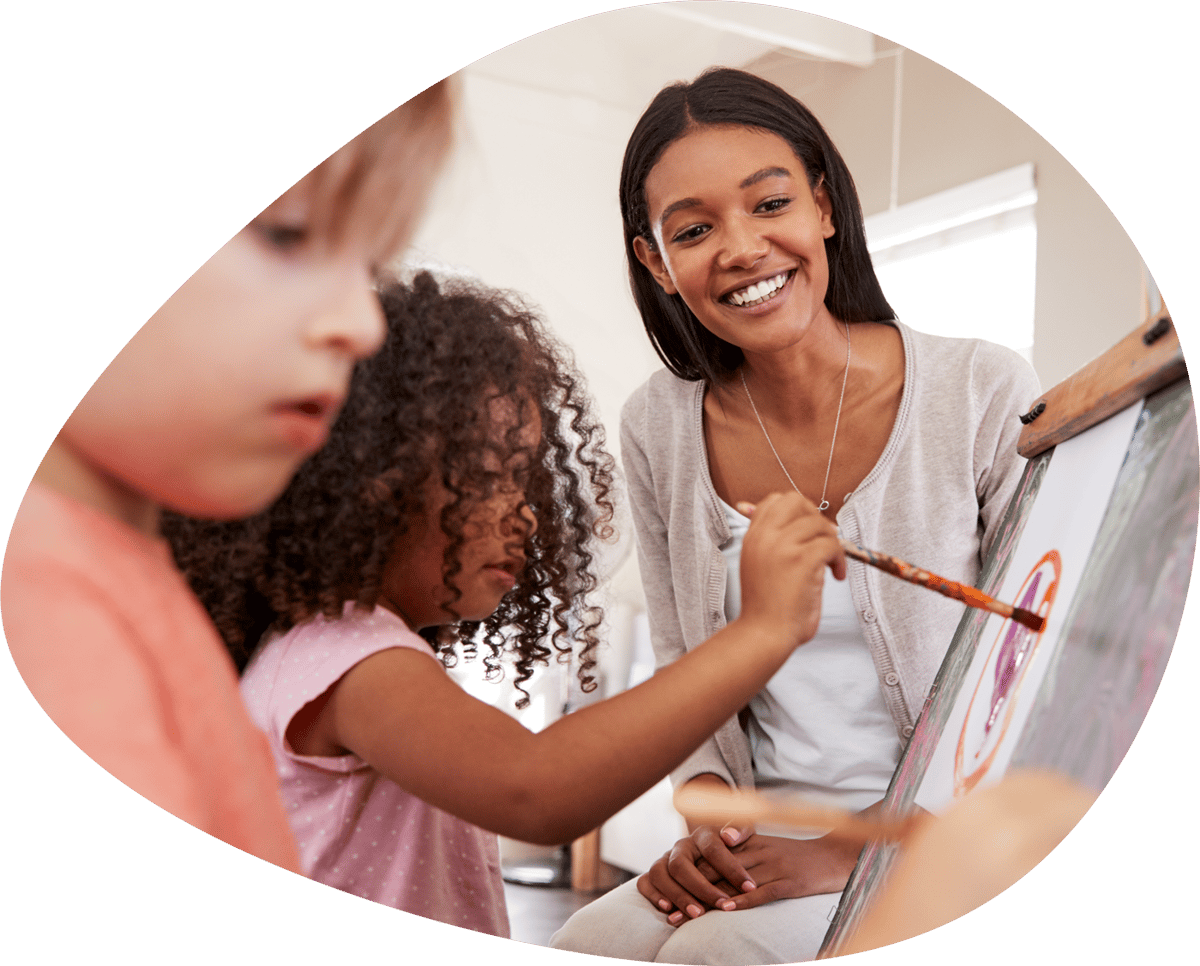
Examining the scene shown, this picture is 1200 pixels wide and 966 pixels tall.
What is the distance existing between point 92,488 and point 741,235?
65 cm

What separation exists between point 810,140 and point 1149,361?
362mm

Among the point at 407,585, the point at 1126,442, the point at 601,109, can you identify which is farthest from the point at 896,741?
the point at 601,109

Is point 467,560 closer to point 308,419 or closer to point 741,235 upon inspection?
point 308,419

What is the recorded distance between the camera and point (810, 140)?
3.43ft

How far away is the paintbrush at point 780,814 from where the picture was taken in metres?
1.05

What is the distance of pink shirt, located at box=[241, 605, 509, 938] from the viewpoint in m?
1.00

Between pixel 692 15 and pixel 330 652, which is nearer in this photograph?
pixel 330 652

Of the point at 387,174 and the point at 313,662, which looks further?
the point at 387,174

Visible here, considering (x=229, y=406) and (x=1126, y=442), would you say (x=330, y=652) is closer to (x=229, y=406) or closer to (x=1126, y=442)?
(x=229, y=406)

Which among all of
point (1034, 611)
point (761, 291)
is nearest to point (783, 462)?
point (761, 291)

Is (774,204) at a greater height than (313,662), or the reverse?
(774,204)

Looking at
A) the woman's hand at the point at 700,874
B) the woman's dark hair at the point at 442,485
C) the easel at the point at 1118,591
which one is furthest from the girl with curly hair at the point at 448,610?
the easel at the point at 1118,591

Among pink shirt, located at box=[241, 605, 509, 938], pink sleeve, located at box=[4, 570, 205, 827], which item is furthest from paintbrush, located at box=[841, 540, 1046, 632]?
pink sleeve, located at box=[4, 570, 205, 827]

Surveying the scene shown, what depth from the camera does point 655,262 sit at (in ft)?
3.46
